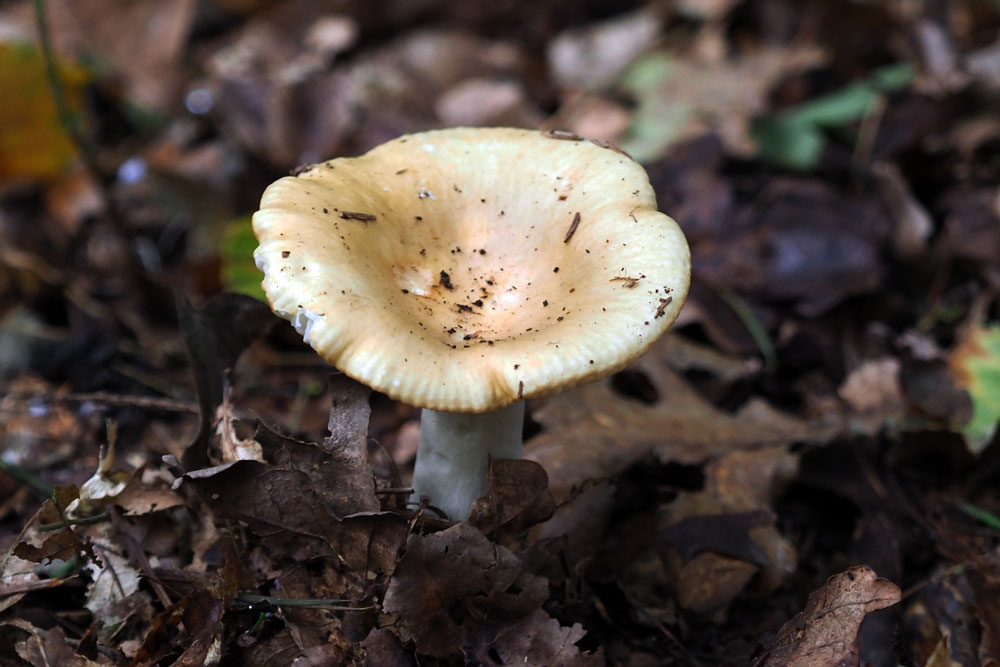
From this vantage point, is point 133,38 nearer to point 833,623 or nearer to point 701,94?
point 701,94

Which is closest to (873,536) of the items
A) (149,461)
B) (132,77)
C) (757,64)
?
(149,461)

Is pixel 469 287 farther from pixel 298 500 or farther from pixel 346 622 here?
pixel 346 622

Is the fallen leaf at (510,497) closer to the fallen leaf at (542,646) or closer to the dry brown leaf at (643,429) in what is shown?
the fallen leaf at (542,646)

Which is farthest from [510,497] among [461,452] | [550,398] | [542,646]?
[550,398]

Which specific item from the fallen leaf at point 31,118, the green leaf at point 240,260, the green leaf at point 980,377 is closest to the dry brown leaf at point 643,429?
the green leaf at point 980,377

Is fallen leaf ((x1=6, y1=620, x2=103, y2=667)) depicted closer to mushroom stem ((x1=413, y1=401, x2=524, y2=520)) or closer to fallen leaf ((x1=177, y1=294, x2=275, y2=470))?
fallen leaf ((x1=177, y1=294, x2=275, y2=470))

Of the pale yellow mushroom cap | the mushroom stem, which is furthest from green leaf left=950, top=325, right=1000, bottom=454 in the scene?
the mushroom stem

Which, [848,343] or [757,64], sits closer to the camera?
[848,343]
